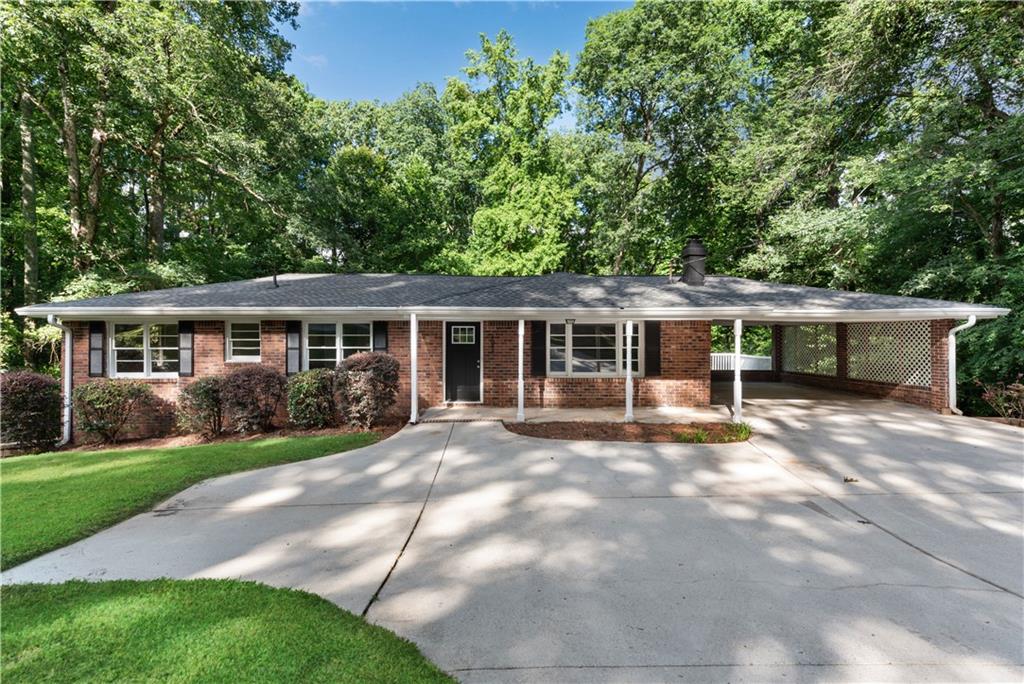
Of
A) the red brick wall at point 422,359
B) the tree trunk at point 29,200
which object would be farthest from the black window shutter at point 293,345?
the tree trunk at point 29,200

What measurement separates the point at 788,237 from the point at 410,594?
16752mm

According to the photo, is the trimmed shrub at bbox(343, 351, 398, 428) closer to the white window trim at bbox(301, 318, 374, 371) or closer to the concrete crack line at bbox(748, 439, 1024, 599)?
the white window trim at bbox(301, 318, 374, 371)

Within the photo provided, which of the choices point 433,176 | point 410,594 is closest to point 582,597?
point 410,594

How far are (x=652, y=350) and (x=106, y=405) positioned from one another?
11.2m

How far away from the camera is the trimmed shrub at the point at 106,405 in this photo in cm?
763

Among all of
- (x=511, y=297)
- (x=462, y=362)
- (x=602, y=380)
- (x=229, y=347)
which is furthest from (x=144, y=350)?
(x=602, y=380)

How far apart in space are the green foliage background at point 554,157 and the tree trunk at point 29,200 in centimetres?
7

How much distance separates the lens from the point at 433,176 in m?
21.2

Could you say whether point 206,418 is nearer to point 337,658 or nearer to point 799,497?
point 337,658

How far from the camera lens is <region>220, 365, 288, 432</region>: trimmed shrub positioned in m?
7.75

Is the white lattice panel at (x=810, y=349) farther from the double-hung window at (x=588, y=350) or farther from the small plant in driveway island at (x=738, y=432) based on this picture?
the small plant in driveway island at (x=738, y=432)

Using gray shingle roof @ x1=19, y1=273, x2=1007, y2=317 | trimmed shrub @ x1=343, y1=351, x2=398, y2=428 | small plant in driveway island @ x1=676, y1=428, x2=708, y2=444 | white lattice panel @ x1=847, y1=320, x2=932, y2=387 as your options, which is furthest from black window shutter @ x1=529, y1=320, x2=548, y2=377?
white lattice panel @ x1=847, y1=320, x2=932, y2=387

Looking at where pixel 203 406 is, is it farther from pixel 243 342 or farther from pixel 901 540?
pixel 901 540

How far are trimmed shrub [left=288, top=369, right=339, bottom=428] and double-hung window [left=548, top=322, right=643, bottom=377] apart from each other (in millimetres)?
4871
